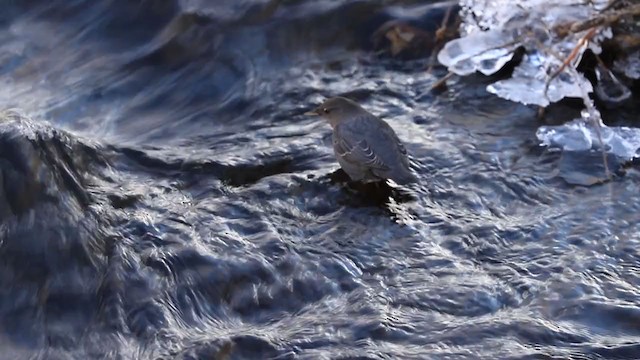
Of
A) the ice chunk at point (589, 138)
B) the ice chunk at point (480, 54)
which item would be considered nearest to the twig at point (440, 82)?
the ice chunk at point (480, 54)

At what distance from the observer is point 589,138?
6.52 meters

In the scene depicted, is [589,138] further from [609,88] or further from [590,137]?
[609,88]

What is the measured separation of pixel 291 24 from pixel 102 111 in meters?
1.56

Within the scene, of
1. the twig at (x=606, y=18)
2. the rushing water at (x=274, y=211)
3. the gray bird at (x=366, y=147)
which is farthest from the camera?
the twig at (x=606, y=18)

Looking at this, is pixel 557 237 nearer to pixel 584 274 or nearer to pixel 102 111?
pixel 584 274

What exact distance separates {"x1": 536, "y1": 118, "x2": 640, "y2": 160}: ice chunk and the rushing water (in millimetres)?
116

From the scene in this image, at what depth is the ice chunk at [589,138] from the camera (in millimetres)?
6391

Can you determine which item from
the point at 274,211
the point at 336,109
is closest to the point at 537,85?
the point at 336,109

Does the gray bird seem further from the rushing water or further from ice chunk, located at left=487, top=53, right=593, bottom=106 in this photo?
ice chunk, located at left=487, top=53, right=593, bottom=106

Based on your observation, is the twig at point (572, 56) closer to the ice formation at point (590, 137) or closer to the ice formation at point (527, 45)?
the ice formation at point (527, 45)

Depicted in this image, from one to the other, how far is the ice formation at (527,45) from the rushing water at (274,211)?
0.16m

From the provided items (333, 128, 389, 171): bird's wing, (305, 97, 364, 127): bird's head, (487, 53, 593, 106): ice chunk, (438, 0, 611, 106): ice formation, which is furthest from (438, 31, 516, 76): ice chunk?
(333, 128, 389, 171): bird's wing

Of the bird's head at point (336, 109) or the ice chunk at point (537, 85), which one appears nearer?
the bird's head at point (336, 109)

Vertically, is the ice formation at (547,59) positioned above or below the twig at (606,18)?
below
